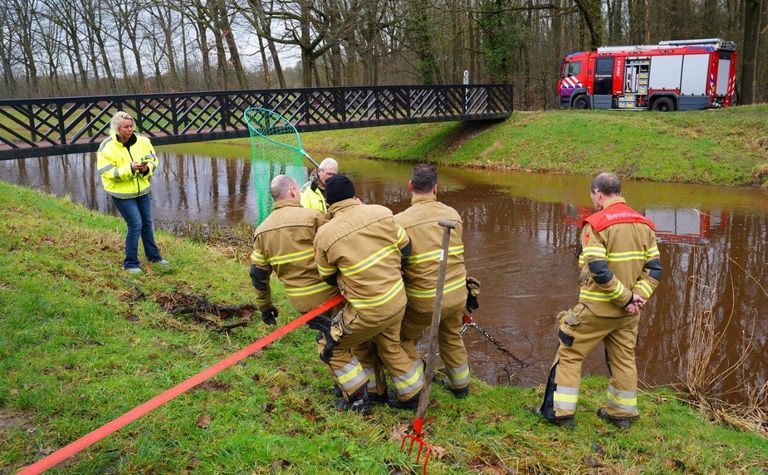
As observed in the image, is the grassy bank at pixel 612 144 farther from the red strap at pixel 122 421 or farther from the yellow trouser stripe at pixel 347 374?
the red strap at pixel 122 421

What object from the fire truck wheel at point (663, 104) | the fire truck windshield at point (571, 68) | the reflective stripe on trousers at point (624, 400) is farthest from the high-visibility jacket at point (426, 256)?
the fire truck windshield at point (571, 68)

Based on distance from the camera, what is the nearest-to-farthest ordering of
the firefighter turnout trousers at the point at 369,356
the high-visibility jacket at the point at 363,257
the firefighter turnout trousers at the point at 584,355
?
1. the high-visibility jacket at the point at 363,257
2. the firefighter turnout trousers at the point at 369,356
3. the firefighter turnout trousers at the point at 584,355

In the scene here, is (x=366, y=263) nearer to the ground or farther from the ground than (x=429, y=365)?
farther from the ground

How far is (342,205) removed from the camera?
13.5ft

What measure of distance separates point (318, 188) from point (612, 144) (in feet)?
51.2

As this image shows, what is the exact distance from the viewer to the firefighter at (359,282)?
12.8ft

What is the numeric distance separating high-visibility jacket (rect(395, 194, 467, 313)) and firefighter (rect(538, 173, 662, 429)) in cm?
88

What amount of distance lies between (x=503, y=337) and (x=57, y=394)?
4399mm

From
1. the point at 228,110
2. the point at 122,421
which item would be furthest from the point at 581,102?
the point at 122,421

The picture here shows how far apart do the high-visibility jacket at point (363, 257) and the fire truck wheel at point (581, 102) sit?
23483 millimetres

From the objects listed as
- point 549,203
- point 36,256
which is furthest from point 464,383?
point 549,203

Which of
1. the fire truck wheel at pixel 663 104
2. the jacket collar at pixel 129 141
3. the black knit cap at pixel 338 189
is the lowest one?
the black knit cap at pixel 338 189

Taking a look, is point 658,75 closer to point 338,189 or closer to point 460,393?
point 460,393

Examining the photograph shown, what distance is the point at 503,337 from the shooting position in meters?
6.74
